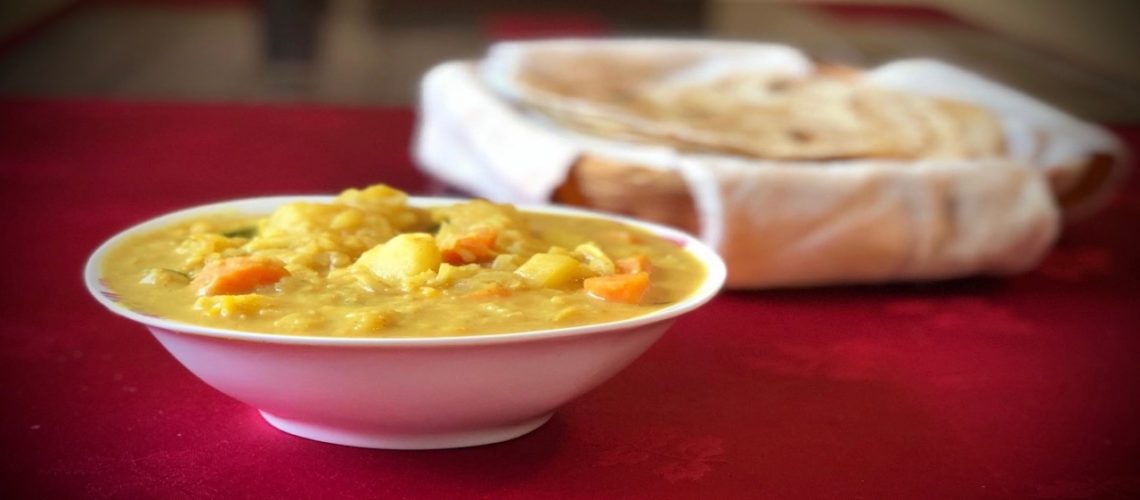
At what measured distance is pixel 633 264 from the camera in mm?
1135

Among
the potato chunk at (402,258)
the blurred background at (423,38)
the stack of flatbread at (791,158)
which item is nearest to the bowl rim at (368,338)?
the potato chunk at (402,258)

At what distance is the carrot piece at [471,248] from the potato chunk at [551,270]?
4 cm

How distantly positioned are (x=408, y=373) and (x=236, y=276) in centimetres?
17

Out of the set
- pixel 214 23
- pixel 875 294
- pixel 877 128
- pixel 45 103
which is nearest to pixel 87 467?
pixel 875 294

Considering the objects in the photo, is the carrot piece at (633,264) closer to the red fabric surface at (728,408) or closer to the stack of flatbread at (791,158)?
the red fabric surface at (728,408)

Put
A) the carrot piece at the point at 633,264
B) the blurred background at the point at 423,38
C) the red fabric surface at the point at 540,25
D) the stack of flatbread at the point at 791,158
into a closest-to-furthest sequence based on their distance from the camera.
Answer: the carrot piece at the point at 633,264 < the stack of flatbread at the point at 791,158 < the blurred background at the point at 423,38 < the red fabric surface at the point at 540,25

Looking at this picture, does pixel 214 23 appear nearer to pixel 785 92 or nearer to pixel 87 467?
pixel 785 92

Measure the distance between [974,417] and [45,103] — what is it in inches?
84.3

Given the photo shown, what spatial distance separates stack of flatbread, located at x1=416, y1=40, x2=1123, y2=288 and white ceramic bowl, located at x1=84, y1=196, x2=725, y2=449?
580mm

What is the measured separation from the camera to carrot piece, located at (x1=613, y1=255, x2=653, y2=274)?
113 cm

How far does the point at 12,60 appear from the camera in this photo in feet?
12.8

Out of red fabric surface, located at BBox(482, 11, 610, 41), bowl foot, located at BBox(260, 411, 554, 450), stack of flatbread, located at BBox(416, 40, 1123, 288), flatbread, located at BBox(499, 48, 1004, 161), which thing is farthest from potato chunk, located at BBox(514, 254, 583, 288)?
red fabric surface, located at BBox(482, 11, 610, 41)

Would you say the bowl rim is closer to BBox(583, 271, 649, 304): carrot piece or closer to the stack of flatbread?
BBox(583, 271, 649, 304): carrot piece

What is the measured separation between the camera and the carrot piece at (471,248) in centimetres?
111
